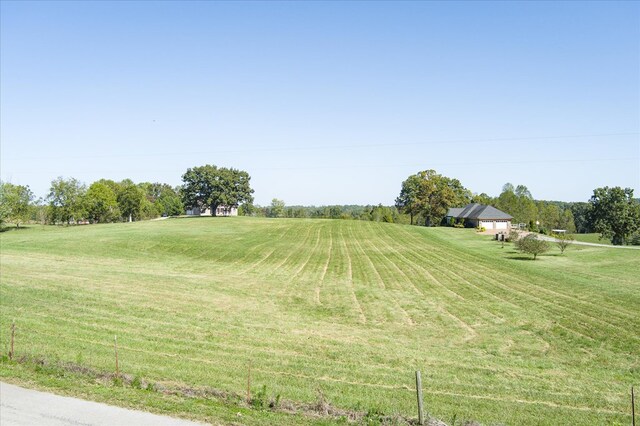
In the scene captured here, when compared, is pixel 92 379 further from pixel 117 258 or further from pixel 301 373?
pixel 117 258

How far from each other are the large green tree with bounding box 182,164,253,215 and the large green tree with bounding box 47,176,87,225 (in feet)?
89.2

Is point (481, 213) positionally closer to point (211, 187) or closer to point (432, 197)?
point (432, 197)

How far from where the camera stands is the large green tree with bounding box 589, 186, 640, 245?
331 feet

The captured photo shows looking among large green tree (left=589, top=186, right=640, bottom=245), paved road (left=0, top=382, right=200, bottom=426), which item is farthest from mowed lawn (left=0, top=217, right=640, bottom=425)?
large green tree (left=589, top=186, right=640, bottom=245)

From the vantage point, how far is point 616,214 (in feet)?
334

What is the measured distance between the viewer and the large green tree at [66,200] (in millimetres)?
112188

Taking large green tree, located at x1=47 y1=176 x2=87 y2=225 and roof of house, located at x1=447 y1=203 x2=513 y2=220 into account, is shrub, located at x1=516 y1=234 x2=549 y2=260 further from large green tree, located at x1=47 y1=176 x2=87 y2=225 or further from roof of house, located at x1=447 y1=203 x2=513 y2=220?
large green tree, located at x1=47 y1=176 x2=87 y2=225

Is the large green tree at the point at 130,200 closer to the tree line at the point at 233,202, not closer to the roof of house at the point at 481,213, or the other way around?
the tree line at the point at 233,202

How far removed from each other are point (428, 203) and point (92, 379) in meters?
106

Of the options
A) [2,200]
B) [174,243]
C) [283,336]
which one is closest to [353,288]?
[283,336]

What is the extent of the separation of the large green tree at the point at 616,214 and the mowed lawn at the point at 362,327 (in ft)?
209

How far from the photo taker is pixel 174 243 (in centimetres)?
5850

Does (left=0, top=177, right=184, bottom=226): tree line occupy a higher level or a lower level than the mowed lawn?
higher

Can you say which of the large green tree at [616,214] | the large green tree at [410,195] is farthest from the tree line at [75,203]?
the large green tree at [616,214]
